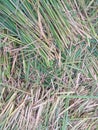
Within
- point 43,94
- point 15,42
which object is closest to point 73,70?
point 43,94

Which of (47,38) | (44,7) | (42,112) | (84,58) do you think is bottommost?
(42,112)

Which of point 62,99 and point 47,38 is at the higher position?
point 47,38

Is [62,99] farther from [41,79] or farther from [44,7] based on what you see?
[44,7]

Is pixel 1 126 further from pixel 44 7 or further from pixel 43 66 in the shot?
pixel 44 7

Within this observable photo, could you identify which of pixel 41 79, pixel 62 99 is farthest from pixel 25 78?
pixel 62 99

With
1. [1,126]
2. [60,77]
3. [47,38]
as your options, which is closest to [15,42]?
[47,38]

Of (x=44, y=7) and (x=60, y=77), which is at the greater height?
(x=44, y=7)

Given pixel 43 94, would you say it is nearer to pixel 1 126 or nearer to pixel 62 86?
pixel 62 86
